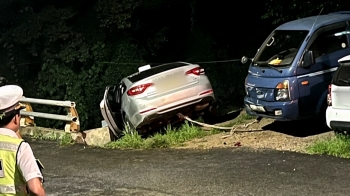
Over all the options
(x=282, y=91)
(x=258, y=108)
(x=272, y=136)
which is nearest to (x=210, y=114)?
(x=258, y=108)

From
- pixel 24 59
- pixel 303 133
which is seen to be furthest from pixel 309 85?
pixel 24 59

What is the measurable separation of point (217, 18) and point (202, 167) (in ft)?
42.2

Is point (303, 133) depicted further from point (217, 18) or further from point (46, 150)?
point (217, 18)

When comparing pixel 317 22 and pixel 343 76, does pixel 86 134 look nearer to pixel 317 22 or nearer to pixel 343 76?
pixel 317 22

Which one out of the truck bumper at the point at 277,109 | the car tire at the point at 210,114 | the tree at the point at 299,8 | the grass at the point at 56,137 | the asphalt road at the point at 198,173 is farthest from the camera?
the tree at the point at 299,8

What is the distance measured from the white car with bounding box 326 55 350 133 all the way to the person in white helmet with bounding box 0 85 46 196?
5.94 metres

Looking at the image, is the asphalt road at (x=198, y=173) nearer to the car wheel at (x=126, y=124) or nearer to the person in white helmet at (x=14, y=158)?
the car wheel at (x=126, y=124)

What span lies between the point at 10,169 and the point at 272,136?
24.3ft

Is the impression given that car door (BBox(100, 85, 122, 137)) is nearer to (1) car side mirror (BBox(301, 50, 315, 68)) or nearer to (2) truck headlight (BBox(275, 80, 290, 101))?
(2) truck headlight (BBox(275, 80, 290, 101))

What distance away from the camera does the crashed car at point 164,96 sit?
1160 cm

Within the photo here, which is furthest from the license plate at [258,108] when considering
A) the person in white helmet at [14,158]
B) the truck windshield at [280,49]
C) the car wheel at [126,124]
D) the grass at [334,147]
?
the person in white helmet at [14,158]

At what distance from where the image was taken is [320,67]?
9.98m

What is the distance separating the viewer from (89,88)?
67.1 feet

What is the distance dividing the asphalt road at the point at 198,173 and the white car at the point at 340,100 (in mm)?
602
